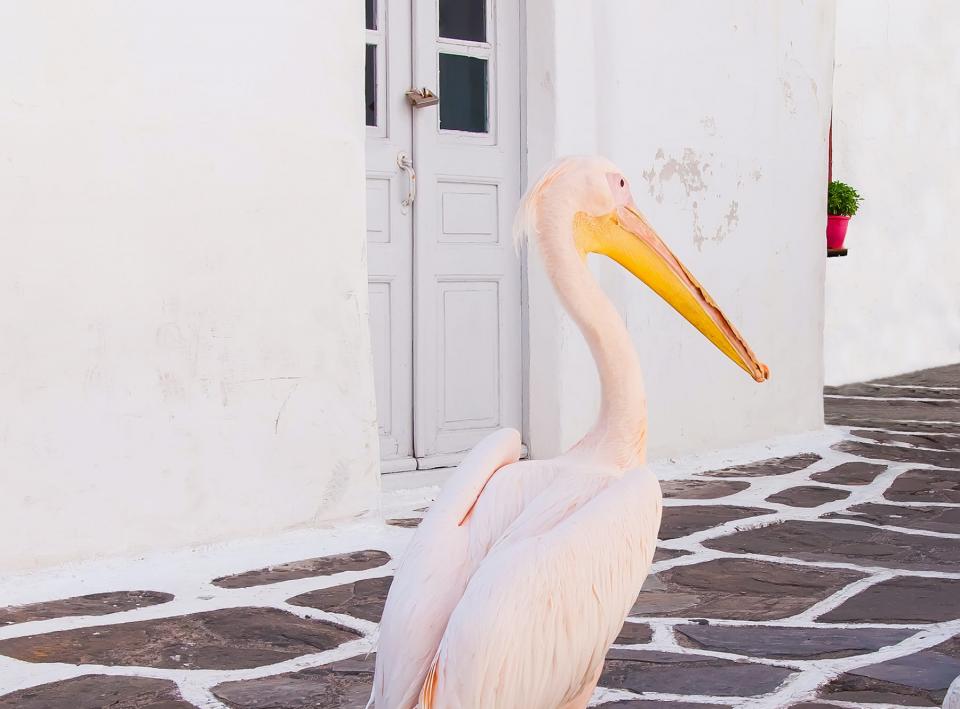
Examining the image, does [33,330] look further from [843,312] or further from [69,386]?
[843,312]

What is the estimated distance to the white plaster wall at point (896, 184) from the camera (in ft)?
36.7

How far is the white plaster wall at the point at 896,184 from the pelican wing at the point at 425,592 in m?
A: 8.92

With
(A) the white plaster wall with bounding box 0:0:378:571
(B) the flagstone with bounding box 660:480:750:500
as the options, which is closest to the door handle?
(A) the white plaster wall with bounding box 0:0:378:571

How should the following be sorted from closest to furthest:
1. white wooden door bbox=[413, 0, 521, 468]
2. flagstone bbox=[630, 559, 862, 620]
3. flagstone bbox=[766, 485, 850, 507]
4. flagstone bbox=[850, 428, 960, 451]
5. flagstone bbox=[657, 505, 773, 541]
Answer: flagstone bbox=[630, 559, 862, 620] → flagstone bbox=[657, 505, 773, 541] → flagstone bbox=[766, 485, 850, 507] → white wooden door bbox=[413, 0, 521, 468] → flagstone bbox=[850, 428, 960, 451]

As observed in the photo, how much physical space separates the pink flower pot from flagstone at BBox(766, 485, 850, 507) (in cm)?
379

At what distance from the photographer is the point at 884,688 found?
317 centimetres

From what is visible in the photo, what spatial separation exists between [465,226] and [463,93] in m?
0.64

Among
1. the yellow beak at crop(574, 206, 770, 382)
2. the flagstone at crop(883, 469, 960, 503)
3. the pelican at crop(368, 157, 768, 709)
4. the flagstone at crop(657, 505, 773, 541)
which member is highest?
the yellow beak at crop(574, 206, 770, 382)

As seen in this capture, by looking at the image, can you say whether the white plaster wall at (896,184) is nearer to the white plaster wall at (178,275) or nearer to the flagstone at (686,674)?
the white plaster wall at (178,275)

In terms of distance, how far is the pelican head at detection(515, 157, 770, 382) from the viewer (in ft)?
9.03

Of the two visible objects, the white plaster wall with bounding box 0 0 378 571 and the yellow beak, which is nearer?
the yellow beak

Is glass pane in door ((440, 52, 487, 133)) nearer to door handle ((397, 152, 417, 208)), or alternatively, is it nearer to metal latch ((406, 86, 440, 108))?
metal latch ((406, 86, 440, 108))

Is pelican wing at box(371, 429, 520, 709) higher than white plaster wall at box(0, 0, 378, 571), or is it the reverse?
white plaster wall at box(0, 0, 378, 571)

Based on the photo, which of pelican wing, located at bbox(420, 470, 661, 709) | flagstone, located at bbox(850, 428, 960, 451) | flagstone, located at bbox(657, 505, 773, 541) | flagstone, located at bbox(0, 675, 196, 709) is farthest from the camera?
flagstone, located at bbox(850, 428, 960, 451)
